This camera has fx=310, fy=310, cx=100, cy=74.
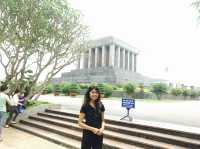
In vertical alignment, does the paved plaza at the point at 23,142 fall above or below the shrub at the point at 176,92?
below

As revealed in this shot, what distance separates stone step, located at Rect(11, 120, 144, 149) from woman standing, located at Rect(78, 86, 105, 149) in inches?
141

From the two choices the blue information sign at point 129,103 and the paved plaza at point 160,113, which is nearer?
the blue information sign at point 129,103

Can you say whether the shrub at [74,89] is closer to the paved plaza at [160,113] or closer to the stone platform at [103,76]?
the stone platform at [103,76]

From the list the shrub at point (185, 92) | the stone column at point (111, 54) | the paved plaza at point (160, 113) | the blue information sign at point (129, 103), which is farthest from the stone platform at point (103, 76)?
the blue information sign at point (129, 103)

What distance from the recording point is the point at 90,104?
5.51m

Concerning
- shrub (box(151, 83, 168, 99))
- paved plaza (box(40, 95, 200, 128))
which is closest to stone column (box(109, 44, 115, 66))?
shrub (box(151, 83, 168, 99))

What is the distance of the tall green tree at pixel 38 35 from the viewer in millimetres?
15352

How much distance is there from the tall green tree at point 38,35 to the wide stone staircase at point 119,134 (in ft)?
13.0

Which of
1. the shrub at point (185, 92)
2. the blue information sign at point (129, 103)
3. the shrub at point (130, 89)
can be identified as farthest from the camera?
the shrub at point (185, 92)

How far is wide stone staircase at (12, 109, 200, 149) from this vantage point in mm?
8625

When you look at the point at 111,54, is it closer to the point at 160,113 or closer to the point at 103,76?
the point at 103,76

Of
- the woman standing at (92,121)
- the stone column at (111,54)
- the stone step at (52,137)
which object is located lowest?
the stone step at (52,137)

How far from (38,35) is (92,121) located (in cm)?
1095

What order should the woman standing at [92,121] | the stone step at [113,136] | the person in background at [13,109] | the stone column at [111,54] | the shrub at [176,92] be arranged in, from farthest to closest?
the stone column at [111,54] → the shrub at [176,92] → the person in background at [13,109] → the stone step at [113,136] → the woman standing at [92,121]
